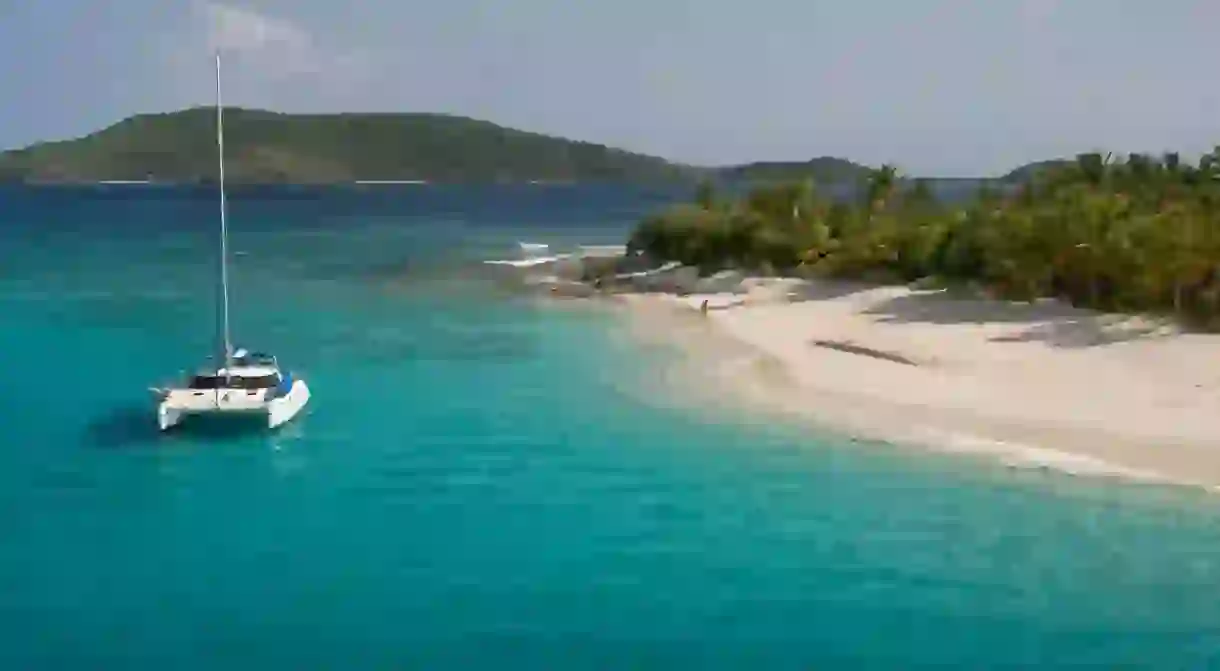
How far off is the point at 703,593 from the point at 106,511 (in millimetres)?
10960

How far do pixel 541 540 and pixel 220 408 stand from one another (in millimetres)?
10395

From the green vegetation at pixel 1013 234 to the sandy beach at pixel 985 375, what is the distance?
1550mm

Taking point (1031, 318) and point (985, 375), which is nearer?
point (985, 375)

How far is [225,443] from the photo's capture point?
27766 millimetres

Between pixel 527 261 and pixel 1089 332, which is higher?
pixel 527 261

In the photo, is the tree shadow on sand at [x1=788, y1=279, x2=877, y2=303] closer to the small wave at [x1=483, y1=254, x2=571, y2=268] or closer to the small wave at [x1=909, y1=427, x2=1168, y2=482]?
the small wave at [x1=483, y1=254, x2=571, y2=268]

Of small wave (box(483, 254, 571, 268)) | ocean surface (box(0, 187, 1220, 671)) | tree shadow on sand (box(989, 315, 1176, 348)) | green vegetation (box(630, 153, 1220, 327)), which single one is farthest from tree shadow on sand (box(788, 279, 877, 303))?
small wave (box(483, 254, 571, 268))

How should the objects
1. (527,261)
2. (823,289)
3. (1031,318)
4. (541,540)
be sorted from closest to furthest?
(541,540)
(1031,318)
(823,289)
(527,261)

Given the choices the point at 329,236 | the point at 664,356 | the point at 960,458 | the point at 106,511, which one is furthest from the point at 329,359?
the point at 329,236

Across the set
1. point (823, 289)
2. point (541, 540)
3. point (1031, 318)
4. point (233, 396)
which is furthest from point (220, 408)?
point (823, 289)

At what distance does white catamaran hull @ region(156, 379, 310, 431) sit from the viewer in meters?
28.1

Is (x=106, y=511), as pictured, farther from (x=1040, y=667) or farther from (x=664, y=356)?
(x=664, y=356)

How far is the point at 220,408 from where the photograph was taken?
28.2 meters

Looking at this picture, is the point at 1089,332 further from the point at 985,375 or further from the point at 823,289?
the point at 823,289
